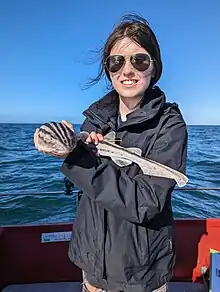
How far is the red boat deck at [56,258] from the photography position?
2.93 meters

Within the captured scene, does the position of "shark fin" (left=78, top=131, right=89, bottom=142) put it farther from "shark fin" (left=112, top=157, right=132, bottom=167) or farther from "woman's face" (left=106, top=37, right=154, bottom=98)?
"woman's face" (left=106, top=37, right=154, bottom=98)

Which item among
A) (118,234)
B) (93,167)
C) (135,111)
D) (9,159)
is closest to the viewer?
(93,167)

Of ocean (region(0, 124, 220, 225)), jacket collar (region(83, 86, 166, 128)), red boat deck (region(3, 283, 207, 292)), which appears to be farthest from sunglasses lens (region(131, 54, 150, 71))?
ocean (region(0, 124, 220, 225))

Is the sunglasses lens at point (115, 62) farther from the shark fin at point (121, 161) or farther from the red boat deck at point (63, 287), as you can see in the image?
the red boat deck at point (63, 287)

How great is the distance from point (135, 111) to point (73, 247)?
727 millimetres

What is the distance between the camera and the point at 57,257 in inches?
118

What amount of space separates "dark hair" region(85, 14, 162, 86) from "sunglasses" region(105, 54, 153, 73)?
5 cm

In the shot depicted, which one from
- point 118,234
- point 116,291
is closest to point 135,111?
point 118,234

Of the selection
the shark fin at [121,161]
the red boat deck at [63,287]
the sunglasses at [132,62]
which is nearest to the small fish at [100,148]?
the shark fin at [121,161]

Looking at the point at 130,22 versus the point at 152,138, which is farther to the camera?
the point at 130,22

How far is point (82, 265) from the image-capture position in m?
1.52

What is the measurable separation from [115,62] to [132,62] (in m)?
0.09

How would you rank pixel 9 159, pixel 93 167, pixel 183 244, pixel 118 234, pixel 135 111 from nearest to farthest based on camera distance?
pixel 93 167
pixel 118 234
pixel 135 111
pixel 183 244
pixel 9 159

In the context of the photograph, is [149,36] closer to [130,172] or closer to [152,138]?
[152,138]
